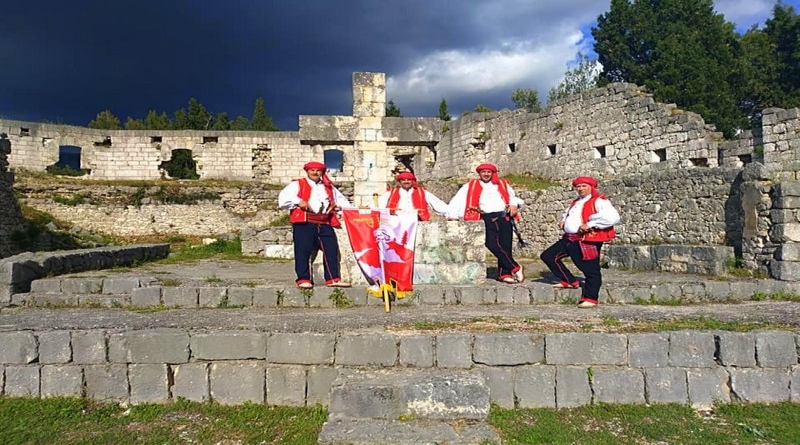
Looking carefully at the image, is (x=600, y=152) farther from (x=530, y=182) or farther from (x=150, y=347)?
(x=150, y=347)

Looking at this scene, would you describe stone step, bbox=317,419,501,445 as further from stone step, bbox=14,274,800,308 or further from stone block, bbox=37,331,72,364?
stone block, bbox=37,331,72,364

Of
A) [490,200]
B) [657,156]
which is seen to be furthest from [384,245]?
[657,156]

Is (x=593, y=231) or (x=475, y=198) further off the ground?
(x=475, y=198)

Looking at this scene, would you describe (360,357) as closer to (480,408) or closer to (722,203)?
(480,408)

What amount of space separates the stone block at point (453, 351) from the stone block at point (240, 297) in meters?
3.12

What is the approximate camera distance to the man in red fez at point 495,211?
7.70m

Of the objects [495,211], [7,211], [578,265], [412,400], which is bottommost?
[412,400]

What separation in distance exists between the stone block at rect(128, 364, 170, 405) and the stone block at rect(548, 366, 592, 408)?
376cm

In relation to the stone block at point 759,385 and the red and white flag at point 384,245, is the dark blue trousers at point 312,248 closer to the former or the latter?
the red and white flag at point 384,245

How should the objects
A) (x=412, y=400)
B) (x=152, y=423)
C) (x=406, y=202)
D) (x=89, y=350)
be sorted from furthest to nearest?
(x=406, y=202)
(x=89, y=350)
(x=152, y=423)
(x=412, y=400)

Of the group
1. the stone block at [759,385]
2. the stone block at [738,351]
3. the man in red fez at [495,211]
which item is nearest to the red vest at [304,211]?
the man in red fez at [495,211]

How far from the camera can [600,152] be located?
61.8 feet

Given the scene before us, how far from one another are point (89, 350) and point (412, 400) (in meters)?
3.33

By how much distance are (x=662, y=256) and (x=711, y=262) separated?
0.87m
